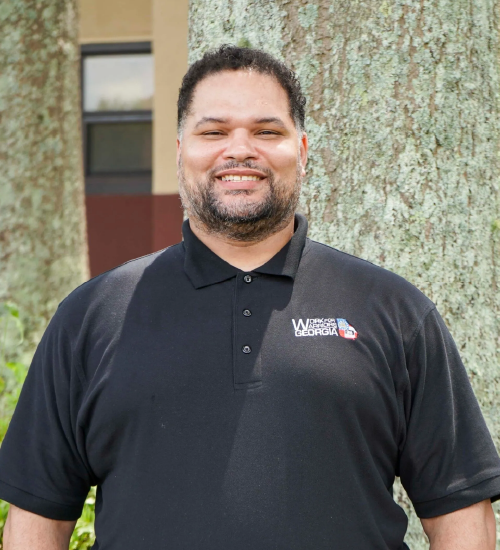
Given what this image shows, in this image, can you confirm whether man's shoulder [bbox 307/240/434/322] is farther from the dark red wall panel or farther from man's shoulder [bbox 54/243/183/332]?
the dark red wall panel

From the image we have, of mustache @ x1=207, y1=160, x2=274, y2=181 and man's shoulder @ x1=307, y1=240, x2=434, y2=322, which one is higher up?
mustache @ x1=207, y1=160, x2=274, y2=181

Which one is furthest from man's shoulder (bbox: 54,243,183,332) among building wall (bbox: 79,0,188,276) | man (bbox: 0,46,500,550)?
building wall (bbox: 79,0,188,276)

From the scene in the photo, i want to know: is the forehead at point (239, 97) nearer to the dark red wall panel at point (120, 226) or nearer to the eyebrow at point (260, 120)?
the eyebrow at point (260, 120)

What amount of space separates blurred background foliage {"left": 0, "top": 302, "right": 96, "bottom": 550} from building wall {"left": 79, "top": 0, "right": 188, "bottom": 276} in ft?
12.5

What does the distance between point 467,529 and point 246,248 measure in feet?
3.06

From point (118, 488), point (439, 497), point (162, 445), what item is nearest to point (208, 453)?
point (162, 445)

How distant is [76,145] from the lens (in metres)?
6.01

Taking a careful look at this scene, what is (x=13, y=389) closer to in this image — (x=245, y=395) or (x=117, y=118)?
(x=245, y=395)

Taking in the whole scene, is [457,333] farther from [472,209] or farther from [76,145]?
[76,145]

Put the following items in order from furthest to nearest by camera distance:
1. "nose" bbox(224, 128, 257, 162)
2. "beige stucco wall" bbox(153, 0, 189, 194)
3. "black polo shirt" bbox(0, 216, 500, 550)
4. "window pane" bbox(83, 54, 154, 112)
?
1. "window pane" bbox(83, 54, 154, 112)
2. "beige stucco wall" bbox(153, 0, 189, 194)
3. "nose" bbox(224, 128, 257, 162)
4. "black polo shirt" bbox(0, 216, 500, 550)

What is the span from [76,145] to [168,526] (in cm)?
433

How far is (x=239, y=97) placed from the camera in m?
2.35

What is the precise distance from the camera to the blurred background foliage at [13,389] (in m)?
2.99

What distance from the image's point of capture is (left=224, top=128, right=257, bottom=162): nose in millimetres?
2287
